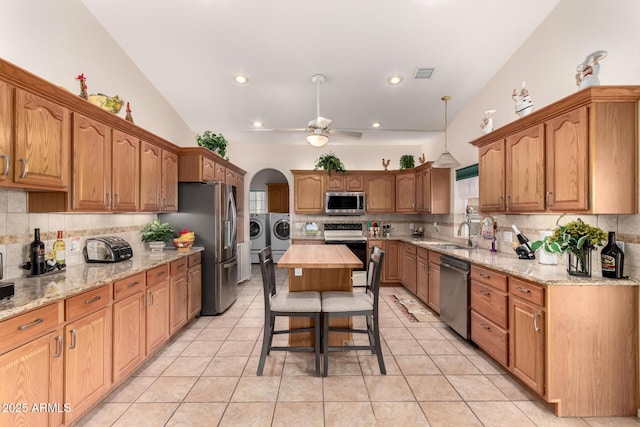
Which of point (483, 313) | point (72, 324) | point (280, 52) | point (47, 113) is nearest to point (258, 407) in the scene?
point (72, 324)

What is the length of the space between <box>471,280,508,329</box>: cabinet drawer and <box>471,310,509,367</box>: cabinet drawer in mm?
56

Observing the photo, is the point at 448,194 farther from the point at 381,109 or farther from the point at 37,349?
the point at 37,349

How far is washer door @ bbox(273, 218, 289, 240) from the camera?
761cm

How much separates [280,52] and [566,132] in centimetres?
277

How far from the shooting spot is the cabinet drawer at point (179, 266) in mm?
3061

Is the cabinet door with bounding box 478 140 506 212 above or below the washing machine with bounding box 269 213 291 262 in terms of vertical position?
above

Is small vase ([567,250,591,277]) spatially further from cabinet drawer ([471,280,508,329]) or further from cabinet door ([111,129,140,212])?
cabinet door ([111,129,140,212])

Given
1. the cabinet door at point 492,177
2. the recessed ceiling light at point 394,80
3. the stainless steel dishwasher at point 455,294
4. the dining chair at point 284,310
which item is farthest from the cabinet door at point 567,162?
the dining chair at point 284,310

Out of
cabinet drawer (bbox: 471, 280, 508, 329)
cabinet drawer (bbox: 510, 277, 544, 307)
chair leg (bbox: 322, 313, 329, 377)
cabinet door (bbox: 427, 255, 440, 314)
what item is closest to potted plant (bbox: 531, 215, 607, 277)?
cabinet drawer (bbox: 510, 277, 544, 307)

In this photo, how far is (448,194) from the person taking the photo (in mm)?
4922

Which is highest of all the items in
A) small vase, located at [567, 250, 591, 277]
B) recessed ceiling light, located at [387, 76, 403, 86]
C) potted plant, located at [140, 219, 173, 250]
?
recessed ceiling light, located at [387, 76, 403, 86]

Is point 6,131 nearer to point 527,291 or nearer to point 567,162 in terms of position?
point 527,291

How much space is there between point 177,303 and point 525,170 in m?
3.56

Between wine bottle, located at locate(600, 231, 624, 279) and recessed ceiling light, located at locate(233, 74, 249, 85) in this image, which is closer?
wine bottle, located at locate(600, 231, 624, 279)
